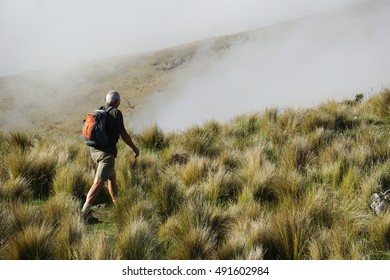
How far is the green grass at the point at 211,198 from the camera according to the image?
4.36 m

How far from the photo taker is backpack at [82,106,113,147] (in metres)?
5.52

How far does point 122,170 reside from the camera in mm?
6992

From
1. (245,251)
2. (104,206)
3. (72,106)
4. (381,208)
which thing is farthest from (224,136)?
(72,106)

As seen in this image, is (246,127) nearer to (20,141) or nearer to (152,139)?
(152,139)

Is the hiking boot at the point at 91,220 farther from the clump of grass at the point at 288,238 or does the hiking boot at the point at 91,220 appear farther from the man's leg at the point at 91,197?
the clump of grass at the point at 288,238

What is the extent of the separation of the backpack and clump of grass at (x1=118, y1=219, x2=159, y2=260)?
54.3 inches

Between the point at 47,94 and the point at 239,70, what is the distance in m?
36.4

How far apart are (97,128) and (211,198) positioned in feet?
6.05

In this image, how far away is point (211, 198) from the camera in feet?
20.2

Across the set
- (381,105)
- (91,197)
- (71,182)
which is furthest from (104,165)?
(381,105)

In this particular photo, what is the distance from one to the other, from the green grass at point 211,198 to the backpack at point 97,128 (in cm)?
80

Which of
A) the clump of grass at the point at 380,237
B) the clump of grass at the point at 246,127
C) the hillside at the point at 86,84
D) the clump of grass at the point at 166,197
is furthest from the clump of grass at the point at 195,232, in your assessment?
the hillside at the point at 86,84
